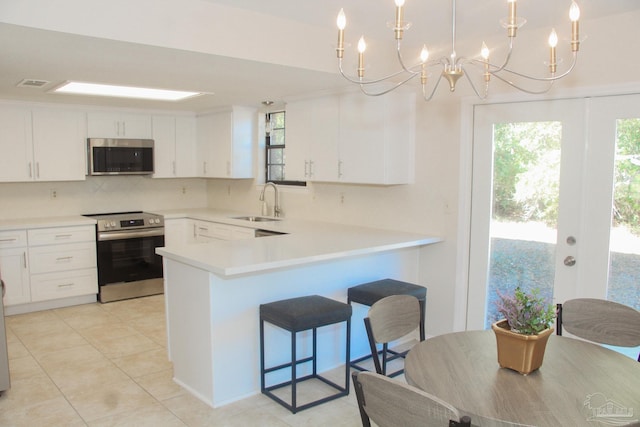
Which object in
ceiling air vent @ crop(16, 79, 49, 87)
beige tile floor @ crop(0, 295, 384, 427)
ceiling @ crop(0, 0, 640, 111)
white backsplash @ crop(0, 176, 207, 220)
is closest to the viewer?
ceiling @ crop(0, 0, 640, 111)

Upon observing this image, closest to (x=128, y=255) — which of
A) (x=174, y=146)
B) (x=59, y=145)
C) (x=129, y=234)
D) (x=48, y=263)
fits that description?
(x=129, y=234)

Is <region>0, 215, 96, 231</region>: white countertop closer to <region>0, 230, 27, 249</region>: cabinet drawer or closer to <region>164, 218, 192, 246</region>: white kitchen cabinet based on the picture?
<region>0, 230, 27, 249</region>: cabinet drawer

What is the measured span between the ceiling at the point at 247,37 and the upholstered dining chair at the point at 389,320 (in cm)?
166

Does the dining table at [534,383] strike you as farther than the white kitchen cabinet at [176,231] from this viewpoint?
No

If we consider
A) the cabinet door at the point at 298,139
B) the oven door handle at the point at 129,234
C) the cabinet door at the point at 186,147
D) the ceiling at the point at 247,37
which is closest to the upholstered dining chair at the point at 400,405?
the ceiling at the point at 247,37

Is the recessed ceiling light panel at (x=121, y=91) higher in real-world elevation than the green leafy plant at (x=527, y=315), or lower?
higher

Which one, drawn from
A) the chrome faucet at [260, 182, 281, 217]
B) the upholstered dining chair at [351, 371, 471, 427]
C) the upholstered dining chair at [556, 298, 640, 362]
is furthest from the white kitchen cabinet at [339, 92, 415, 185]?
the upholstered dining chair at [351, 371, 471, 427]

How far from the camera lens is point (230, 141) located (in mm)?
5785

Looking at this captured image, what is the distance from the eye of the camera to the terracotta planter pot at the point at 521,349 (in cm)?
192

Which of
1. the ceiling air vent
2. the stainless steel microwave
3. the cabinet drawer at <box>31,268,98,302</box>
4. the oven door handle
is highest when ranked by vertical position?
the ceiling air vent

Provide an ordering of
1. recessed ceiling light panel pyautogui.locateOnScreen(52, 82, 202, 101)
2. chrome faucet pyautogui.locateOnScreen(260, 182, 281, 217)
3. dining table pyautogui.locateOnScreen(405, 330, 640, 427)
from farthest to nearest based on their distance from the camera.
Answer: chrome faucet pyautogui.locateOnScreen(260, 182, 281, 217) → recessed ceiling light panel pyautogui.locateOnScreen(52, 82, 202, 101) → dining table pyautogui.locateOnScreen(405, 330, 640, 427)

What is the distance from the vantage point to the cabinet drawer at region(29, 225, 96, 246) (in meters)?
5.01

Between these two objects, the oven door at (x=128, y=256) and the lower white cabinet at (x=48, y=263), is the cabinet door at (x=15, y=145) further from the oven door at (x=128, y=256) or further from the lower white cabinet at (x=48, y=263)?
the oven door at (x=128, y=256)

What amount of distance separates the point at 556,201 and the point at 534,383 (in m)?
1.90
